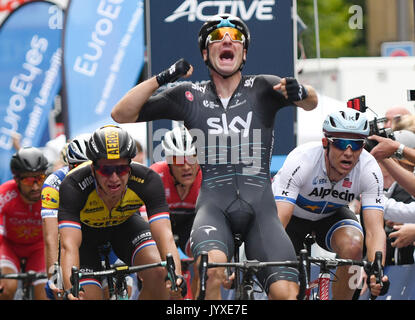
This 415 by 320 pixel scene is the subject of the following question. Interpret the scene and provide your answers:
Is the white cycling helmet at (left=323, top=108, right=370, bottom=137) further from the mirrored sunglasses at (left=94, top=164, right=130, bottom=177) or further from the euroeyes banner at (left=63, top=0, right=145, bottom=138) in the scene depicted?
the euroeyes banner at (left=63, top=0, right=145, bottom=138)

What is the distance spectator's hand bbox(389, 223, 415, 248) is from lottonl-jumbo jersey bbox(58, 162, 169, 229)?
2.37 meters

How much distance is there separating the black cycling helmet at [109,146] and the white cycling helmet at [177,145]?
2.20 metres

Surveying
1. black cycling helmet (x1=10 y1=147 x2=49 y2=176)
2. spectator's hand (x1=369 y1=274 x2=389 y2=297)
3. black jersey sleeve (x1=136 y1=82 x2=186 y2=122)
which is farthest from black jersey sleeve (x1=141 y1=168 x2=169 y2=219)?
black cycling helmet (x1=10 y1=147 x2=49 y2=176)

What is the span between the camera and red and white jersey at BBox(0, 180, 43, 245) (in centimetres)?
1034

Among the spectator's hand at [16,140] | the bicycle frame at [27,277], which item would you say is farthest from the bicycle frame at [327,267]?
the spectator's hand at [16,140]

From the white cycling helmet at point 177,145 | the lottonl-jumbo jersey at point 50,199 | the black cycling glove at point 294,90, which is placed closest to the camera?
the black cycling glove at point 294,90

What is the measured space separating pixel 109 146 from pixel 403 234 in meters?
3.02

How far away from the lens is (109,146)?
23.8ft

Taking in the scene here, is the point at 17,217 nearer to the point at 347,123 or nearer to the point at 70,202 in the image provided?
the point at 70,202

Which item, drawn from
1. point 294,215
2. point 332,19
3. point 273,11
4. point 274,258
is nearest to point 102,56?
point 273,11

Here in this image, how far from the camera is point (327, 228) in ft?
27.2

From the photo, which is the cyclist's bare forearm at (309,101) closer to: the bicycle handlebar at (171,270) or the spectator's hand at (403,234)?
the bicycle handlebar at (171,270)

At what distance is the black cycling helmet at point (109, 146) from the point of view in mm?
7230

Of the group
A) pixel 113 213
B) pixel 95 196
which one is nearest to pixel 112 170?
pixel 95 196
